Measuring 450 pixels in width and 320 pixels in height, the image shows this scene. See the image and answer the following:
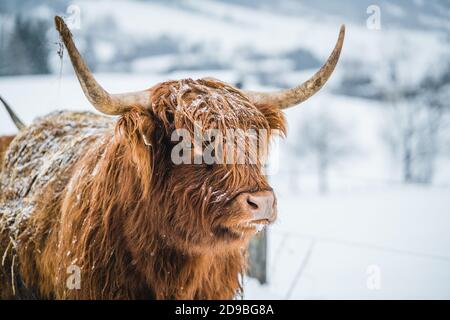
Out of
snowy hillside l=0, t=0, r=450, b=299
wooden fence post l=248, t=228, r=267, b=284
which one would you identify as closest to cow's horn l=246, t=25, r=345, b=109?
snowy hillside l=0, t=0, r=450, b=299

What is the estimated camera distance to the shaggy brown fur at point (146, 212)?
1909mm

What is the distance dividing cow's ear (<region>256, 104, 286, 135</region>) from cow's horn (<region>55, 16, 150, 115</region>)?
676 millimetres

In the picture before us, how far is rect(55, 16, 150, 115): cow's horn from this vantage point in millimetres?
1623

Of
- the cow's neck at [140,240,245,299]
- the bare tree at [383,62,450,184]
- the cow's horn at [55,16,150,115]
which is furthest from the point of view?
the bare tree at [383,62,450,184]

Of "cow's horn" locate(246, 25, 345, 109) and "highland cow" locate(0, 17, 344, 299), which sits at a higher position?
"cow's horn" locate(246, 25, 345, 109)

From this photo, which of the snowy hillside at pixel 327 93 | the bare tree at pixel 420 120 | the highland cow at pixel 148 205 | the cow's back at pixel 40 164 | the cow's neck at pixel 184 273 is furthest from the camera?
the bare tree at pixel 420 120

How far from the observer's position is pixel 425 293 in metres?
3.30

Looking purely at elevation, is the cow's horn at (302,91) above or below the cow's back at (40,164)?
above

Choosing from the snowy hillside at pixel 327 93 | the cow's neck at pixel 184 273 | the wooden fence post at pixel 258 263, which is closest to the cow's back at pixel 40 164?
the snowy hillside at pixel 327 93

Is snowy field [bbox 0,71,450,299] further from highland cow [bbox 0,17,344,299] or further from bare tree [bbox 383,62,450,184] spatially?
bare tree [bbox 383,62,450,184]

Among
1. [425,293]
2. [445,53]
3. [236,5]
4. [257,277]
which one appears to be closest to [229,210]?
[425,293]

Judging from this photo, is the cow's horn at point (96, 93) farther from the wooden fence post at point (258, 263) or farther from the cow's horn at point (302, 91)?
the wooden fence post at point (258, 263)

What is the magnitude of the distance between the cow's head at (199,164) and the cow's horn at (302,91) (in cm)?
2

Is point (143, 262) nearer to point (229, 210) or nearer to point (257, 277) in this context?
point (229, 210)
